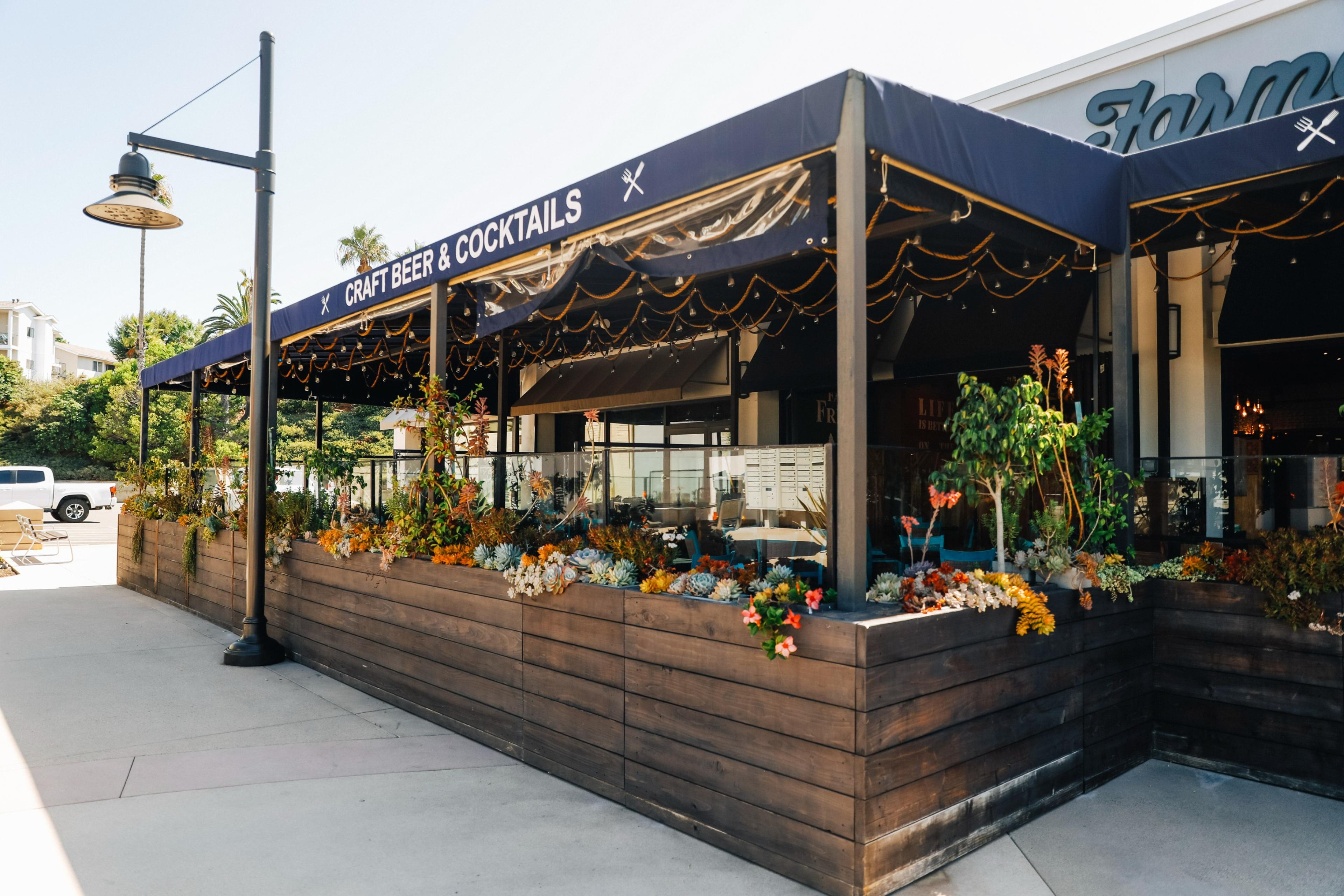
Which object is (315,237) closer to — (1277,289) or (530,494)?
(530,494)

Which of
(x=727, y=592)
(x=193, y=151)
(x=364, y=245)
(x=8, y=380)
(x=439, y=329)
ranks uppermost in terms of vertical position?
(x=364, y=245)

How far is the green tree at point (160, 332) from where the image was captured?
44397 mm

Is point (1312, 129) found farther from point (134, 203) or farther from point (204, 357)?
point (204, 357)

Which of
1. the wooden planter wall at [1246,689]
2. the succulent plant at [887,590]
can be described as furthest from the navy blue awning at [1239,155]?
the succulent plant at [887,590]

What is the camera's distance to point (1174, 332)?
6.74 meters

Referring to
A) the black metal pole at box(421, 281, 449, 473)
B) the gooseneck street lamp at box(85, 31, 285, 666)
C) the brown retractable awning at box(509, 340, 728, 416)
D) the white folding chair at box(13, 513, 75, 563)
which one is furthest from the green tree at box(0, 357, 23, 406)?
the black metal pole at box(421, 281, 449, 473)

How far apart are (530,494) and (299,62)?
14.2 ft

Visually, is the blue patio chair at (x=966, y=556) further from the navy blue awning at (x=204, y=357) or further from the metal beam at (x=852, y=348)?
the navy blue awning at (x=204, y=357)

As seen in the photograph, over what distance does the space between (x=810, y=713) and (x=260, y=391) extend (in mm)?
5606

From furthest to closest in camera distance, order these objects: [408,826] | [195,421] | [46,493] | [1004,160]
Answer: [46,493] < [195,421] < [1004,160] < [408,826]

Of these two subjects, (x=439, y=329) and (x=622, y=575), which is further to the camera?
(x=439, y=329)

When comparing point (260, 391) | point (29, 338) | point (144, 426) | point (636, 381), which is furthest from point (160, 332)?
point (260, 391)

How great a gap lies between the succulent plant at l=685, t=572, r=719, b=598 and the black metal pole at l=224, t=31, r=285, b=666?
179 inches

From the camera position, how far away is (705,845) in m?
3.36
